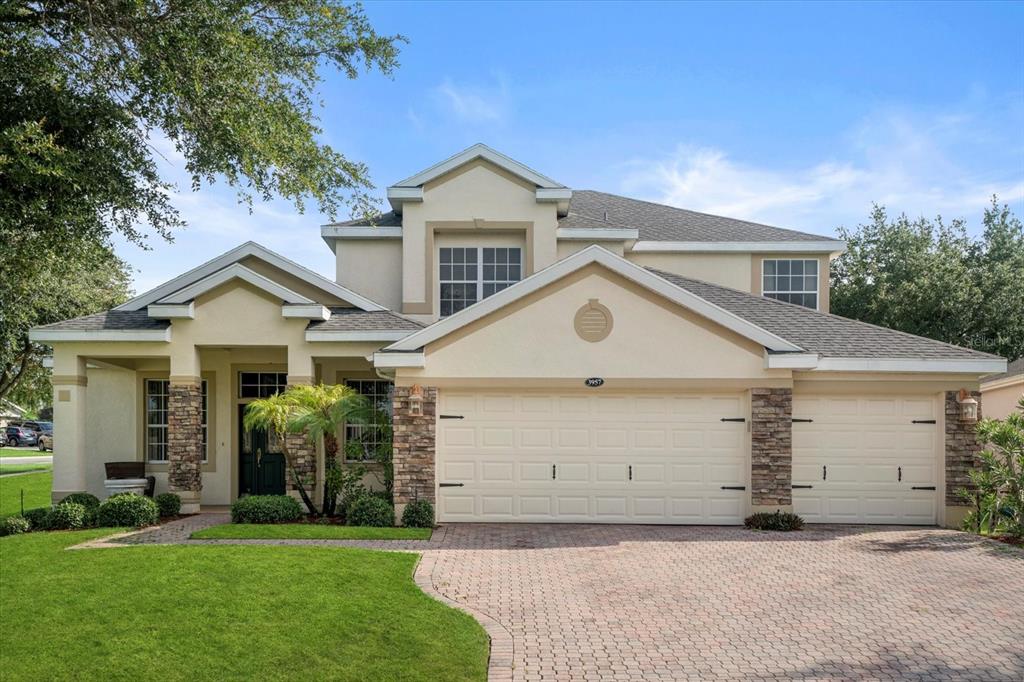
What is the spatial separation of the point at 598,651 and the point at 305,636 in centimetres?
299

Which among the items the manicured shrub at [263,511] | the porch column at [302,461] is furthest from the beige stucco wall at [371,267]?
the manicured shrub at [263,511]

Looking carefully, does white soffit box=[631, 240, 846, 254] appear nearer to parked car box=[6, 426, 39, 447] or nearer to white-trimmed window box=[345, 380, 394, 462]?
white-trimmed window box=[345, 380, 394, 462]

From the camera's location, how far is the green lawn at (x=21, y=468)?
28.2m

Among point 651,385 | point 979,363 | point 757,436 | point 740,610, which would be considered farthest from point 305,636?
point 979,363

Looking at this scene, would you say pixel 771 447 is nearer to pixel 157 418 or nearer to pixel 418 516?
pixel 418 516

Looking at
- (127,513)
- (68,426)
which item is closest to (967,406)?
(127,513)

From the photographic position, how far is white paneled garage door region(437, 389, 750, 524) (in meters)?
13.2

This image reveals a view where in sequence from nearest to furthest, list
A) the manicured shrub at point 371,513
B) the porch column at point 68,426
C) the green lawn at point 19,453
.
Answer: the manicured shrub at point 371,513 < the porch column at point 68,426 < the green lawn at point 19,453

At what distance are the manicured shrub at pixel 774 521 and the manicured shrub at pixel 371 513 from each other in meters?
6.52

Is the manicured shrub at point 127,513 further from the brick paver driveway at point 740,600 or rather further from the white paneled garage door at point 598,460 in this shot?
the brick paver driveway at point 740,600

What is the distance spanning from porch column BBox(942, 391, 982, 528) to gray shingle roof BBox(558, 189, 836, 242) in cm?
630

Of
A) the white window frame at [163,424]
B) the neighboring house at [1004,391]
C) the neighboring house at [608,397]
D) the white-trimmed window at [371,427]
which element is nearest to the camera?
the neighboring house at [608,397]

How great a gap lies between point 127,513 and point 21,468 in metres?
20.7

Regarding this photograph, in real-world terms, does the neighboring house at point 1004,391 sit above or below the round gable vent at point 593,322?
below
